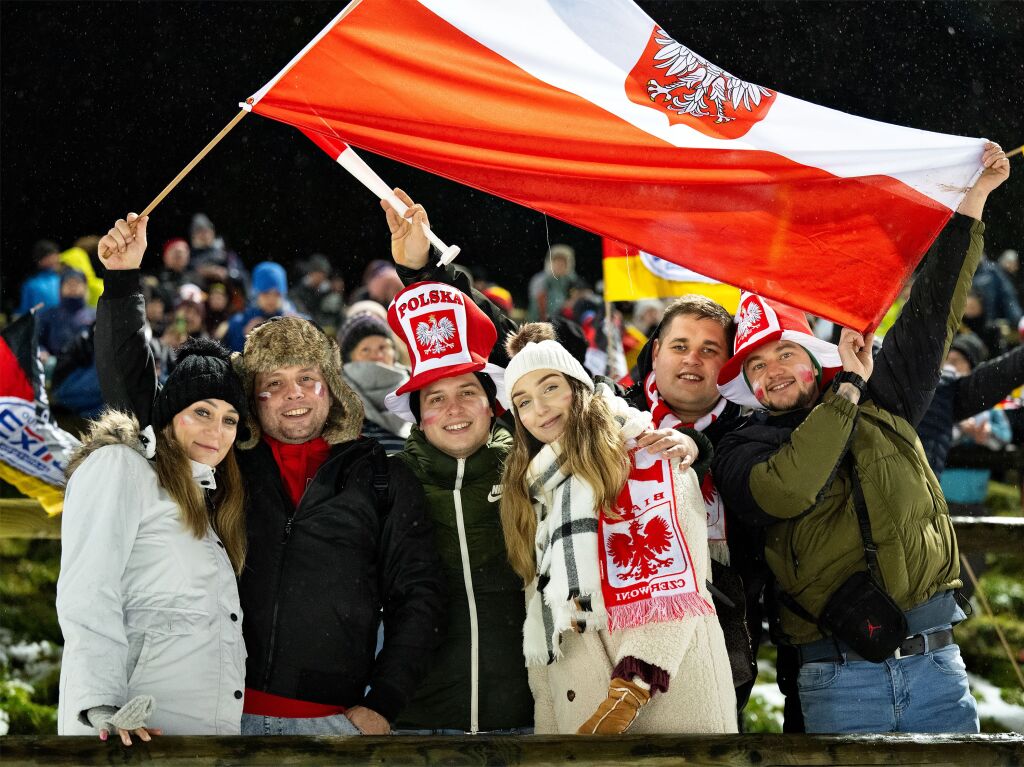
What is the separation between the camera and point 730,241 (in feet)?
14.4

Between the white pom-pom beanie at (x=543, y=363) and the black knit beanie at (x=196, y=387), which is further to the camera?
the white pom-pom beanie at (x=543, y=363)

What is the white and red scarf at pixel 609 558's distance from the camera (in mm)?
3504

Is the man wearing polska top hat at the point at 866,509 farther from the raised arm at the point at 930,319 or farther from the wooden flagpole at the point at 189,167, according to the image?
the wooden flagpole at the point at 189,167

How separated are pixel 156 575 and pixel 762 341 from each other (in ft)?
7.00

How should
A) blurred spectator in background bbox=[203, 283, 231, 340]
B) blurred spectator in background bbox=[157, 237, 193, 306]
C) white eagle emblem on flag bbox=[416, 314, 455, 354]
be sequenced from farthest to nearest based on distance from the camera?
blurred spectator in background bbox=[157, 237, 193, 306] < blurred spectator in background bbox=[203, 283, 231, 340] < white eagle emblem on flag bbox=[416, 314, 455, 354]

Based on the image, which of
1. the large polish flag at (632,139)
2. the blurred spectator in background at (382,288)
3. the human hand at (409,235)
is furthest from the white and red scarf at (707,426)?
the blurred spectator in background at (382,288)

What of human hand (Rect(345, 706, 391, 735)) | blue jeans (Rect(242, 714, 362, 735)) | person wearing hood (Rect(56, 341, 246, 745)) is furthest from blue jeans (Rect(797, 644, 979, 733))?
person wearing hood (Rect(56, 341, 246, 745))

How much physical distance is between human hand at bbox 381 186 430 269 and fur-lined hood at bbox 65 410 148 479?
134 cm

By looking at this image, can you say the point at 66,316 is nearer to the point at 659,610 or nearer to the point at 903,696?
the point at 659,610

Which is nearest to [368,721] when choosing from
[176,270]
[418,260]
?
[418,260]

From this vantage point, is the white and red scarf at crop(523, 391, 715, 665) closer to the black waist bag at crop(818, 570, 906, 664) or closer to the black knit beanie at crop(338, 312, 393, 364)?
the black waist bag at crop(818, 570, 906, 664)

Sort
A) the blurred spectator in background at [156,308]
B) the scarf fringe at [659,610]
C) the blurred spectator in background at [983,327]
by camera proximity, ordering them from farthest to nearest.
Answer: the blurred spectator in background at [983,327]
the blurred spectator in background at [156,308]
the scarf fringe at [659,610]

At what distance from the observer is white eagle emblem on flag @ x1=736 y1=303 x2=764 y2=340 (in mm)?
4199

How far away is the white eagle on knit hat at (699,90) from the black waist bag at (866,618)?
1820 mm
